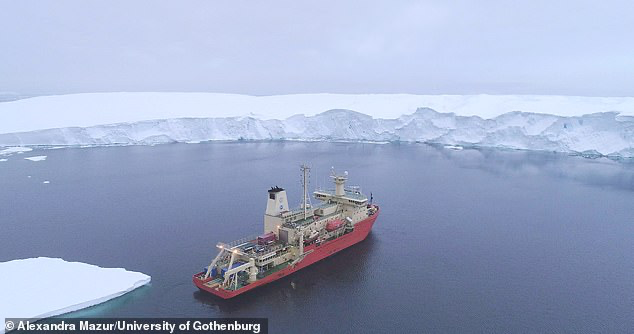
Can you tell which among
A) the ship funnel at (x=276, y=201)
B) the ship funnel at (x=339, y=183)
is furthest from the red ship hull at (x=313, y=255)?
the ship funnel at (x=276, y=201)

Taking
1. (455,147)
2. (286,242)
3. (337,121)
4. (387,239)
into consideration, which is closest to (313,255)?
(286,242)

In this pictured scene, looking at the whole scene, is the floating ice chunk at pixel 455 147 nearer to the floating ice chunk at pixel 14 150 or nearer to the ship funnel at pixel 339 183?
the ship funnel at pixel 339 183

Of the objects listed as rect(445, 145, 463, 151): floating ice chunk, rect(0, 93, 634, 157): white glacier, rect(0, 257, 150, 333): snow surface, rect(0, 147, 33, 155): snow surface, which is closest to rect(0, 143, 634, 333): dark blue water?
rect(0, 257, 150, 333): snow surface

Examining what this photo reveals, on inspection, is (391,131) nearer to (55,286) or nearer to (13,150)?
(55,286)

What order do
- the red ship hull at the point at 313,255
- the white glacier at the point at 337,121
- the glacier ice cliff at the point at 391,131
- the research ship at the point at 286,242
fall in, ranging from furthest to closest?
the white glacier at the point at 337,121 < the glacier ice cliff at the point at 391,131 < the research ship at the point at 286,242 < the red ship hull at the point at 313,255

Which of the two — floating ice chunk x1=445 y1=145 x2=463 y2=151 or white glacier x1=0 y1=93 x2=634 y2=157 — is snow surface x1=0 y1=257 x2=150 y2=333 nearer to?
white glacier x1=0 y1=93 x2=634 y2=157

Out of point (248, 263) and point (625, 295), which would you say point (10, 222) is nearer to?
point (248, 263)
